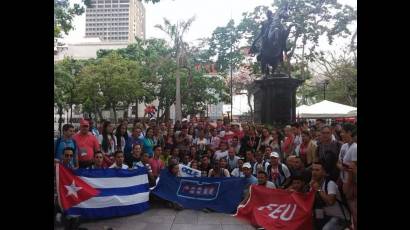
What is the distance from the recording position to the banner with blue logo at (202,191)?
7.52 m

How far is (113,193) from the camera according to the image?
7055 mm

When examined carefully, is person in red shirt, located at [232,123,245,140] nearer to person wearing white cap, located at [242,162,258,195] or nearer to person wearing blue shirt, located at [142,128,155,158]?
Result: person wearing blue shirt, located at [142,128,155,158]

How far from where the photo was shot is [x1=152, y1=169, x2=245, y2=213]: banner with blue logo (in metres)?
7.52

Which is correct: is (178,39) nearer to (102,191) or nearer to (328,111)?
(328,111)

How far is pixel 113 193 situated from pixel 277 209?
2784 millimetres

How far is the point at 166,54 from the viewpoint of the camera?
34.0 m

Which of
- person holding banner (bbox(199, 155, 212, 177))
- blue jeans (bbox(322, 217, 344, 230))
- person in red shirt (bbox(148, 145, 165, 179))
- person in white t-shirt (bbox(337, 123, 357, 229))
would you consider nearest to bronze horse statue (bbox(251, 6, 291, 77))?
person holding banner (bbox(199, 155, 212, 177))

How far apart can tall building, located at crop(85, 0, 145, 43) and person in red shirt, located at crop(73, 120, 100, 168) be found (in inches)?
3250

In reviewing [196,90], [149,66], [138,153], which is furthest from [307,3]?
[138,153]

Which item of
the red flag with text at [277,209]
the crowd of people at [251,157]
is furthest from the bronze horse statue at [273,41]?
the red flag with text at [277,209]

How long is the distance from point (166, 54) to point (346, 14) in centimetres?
1533

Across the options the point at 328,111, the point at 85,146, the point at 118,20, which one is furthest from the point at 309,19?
the point at 118,20
